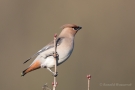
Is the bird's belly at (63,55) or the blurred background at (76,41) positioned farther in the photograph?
the blurred background at (76,41)

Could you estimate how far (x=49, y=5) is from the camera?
39.4 ft

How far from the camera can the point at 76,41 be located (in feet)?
32.7

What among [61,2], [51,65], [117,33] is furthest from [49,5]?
[51,65]

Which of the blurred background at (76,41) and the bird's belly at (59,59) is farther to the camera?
the blurred background at (76,41)

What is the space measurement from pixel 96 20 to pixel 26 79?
2672 mm

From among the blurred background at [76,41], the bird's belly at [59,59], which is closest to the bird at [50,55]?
the bird's belly at [59,59]

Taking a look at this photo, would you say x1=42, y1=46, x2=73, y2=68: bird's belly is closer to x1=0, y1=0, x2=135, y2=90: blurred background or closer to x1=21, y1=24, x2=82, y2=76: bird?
x1=21, y1=24, x2=82, y2=76: bird

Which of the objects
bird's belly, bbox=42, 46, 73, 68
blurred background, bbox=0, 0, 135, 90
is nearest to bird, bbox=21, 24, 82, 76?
bird's belly, bbox=42, 46, 73, 68

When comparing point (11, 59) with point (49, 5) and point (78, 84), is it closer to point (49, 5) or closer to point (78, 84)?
point (78, 84)

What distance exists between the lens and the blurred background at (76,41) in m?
8.94

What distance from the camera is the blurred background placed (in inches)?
352

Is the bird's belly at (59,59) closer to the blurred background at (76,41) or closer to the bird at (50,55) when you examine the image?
the bird at (50,55)

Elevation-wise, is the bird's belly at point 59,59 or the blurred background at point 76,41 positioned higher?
the blurred background at point 76,41

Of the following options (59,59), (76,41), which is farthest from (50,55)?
(76,41)
